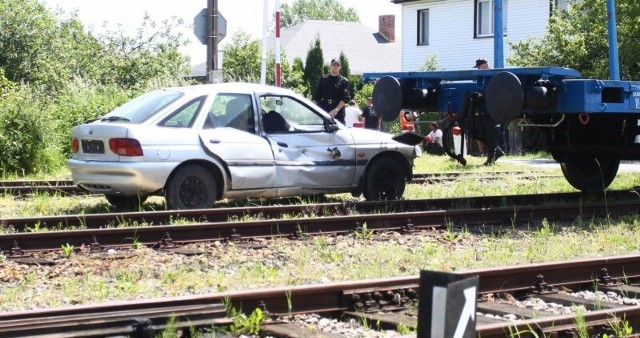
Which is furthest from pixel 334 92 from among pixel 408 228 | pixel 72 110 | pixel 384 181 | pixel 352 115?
pixel 352 115

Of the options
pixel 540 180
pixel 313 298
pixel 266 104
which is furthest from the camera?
pixel 540 180

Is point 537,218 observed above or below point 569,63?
below

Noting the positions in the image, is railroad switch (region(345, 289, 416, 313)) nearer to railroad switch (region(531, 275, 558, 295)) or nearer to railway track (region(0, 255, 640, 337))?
railway track (region(0, 255, 640, 337))

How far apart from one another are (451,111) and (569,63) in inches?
640

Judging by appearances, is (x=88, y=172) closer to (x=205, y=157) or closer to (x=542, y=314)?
(x=205, y=157)

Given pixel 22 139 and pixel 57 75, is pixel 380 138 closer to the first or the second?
pixel 22 139

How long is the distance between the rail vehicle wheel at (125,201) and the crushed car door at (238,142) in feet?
3.74

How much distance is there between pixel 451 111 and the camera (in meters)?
12.7

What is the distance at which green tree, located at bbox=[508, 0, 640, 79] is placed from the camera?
2555cm

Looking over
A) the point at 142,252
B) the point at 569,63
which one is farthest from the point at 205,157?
the point at 569,63

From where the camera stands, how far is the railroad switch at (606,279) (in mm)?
7344

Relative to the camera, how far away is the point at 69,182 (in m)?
14.7

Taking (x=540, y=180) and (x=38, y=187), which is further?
(x=540, y=180)

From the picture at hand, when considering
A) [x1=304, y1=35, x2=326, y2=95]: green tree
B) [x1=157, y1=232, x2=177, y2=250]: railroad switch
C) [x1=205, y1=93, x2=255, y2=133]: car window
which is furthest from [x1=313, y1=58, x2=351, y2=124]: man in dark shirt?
[x1=304, y1=35, x2=326, y2=95]: green tree
